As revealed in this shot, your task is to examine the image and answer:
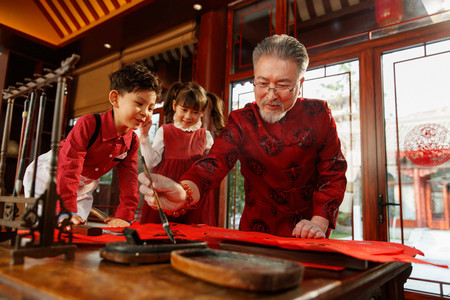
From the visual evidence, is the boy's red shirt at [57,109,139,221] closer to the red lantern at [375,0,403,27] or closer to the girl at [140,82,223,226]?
the girl at [140,82,223,226]

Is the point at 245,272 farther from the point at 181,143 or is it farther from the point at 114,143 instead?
the point at 181,143

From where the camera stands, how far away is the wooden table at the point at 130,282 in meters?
0.44

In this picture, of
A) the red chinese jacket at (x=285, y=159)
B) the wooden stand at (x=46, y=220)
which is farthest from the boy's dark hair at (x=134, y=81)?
the wooden stand at (x=46, y=220)

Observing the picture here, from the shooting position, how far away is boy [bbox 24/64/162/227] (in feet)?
4.92

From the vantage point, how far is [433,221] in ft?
8.46

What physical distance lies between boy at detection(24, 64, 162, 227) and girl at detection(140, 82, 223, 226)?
278 millimetres

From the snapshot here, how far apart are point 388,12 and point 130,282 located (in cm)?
305

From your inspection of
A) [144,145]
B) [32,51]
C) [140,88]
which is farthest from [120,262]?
[32,51]

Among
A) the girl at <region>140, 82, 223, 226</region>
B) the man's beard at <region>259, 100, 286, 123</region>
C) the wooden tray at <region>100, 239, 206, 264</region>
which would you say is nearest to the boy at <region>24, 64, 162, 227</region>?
the girl at <region>140, 82, 223, 226</region>

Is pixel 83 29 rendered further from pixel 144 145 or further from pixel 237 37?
pixel 144 145

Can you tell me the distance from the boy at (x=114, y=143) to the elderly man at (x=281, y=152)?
499 millimetres

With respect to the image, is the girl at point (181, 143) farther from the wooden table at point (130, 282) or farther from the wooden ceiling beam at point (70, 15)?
the wooden ceiling beam at point (70, 15)

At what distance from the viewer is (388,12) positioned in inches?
109

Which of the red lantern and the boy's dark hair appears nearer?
the boy's dark hair
